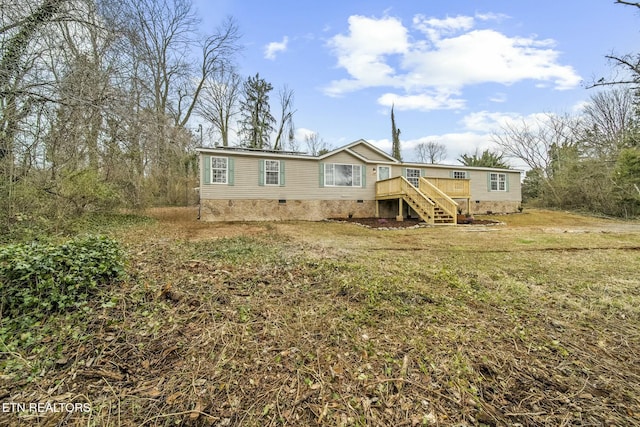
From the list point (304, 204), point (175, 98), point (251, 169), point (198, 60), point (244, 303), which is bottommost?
point (244, 303)

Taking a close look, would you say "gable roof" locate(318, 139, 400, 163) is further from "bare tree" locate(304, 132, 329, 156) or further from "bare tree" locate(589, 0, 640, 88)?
"bare tree" locate(304, 132, 329, 156)

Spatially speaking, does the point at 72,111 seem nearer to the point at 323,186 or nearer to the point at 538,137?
the point at 323,186

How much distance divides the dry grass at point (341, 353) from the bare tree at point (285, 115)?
22.4 metres

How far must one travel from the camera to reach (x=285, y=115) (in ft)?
81.6

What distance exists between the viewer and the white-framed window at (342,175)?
45.4 ft

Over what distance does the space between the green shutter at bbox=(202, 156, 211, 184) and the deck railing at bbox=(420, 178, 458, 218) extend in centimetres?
970

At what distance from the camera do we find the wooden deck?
11.5 metres

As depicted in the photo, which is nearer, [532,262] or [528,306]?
[528,306]

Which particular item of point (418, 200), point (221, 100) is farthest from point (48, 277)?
point (221, 100)

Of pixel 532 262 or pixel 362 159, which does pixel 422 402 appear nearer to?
pixel 532 262

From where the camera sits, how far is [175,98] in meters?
17.4

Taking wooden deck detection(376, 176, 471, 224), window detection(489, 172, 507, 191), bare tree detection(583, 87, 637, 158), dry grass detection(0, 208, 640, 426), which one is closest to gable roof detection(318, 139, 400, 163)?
wooden deck detection(376, 176, 471, 224)

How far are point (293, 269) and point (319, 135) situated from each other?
82.6ft

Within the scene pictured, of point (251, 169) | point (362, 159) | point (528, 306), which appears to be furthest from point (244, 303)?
point (362, 159)
